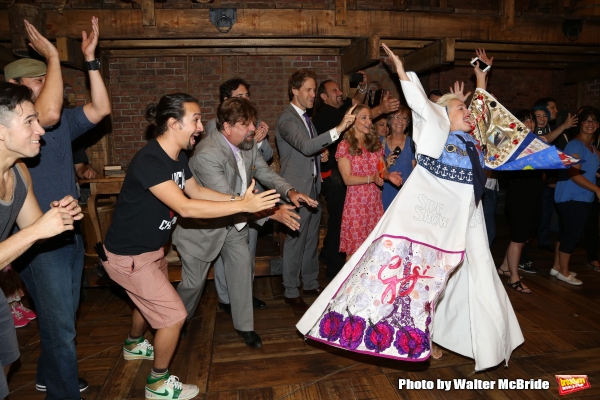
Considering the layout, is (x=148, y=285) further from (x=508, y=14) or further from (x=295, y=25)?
(x=508, y=14)

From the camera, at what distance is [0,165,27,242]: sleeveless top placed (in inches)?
68.5

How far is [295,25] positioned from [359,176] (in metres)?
1.70

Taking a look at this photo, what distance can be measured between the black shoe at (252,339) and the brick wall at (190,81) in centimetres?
358

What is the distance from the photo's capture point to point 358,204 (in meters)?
3.95

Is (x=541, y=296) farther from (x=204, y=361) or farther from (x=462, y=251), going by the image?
(x=204, y=361)

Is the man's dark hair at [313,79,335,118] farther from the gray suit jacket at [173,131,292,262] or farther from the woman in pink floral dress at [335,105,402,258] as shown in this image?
the gray suit jacket at [173,131,292,262]

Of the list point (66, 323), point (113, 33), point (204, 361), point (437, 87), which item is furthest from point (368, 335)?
point (437, 87)

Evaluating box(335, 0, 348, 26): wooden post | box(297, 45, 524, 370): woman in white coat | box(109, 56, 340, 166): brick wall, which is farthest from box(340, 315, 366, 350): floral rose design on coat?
box(109, 56, 340, 166): brick wall

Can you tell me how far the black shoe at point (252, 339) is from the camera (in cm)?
315

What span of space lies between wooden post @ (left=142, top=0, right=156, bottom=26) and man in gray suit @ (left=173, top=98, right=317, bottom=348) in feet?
6.38

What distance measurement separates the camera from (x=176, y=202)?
2232mm

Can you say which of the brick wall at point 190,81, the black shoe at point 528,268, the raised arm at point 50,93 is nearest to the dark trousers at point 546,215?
the black shoe at point 528,268

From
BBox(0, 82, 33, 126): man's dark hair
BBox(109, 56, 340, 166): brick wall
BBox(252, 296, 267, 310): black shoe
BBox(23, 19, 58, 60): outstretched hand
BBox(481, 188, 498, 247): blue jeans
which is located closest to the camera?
BBox(0, 82, 33, 126): man's dark hair

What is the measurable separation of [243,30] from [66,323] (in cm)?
324
